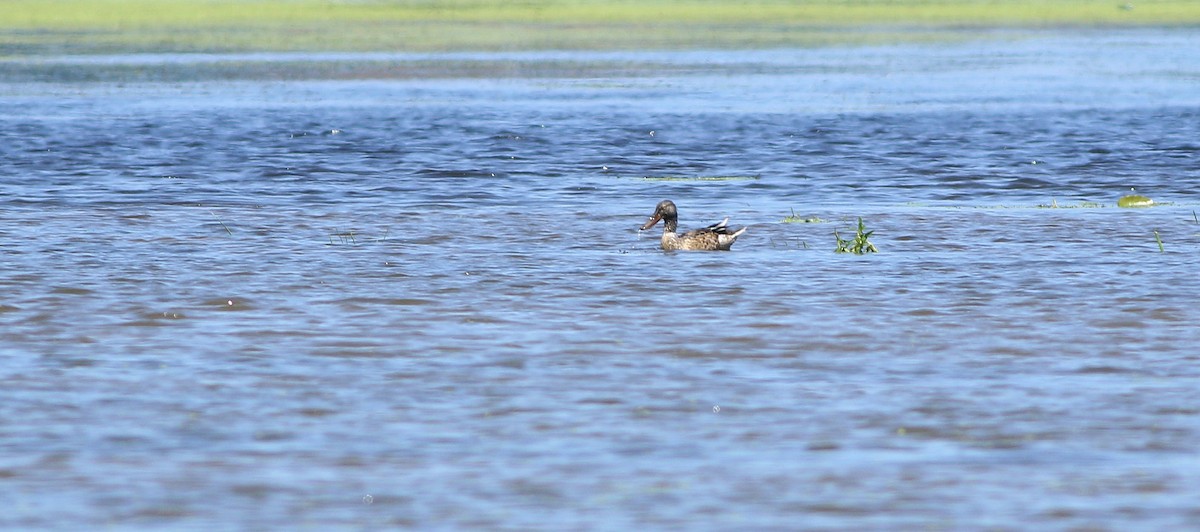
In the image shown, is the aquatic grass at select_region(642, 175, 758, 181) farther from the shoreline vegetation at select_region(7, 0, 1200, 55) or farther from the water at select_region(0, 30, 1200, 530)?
the shoreline vegetation at select_region(7, 0, 1200, 55)

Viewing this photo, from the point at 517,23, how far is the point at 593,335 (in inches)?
2412

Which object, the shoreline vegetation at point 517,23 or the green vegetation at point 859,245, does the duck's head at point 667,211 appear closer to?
the green vegetation at point 859,245

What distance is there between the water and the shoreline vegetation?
3032cm

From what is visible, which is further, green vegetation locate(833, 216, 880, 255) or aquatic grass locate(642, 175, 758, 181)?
aquatic grass locate(642, 175, 758, 181)

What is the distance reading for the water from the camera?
25.6ft

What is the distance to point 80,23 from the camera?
72.2 meters

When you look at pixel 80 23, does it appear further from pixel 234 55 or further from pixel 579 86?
pixel 579 86

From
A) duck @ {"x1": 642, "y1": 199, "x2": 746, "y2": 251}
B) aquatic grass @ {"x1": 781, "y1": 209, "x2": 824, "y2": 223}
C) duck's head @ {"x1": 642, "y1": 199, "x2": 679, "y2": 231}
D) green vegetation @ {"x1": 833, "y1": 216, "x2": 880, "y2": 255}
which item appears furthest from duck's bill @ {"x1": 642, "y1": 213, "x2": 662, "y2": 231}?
aquatic grass @ {"x1": 781, "y1": 209, "x2": 824, "y2": 223}

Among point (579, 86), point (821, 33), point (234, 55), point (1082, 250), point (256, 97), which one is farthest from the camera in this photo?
point (821, 33)

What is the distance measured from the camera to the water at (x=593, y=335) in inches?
307

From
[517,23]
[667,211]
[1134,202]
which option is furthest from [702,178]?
[517,23]

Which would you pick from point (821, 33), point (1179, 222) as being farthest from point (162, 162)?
point (821, 33)

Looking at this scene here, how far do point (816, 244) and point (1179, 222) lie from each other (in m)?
3.68

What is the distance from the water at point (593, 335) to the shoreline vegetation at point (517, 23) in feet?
99.5
